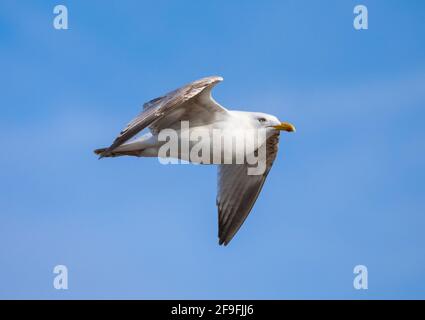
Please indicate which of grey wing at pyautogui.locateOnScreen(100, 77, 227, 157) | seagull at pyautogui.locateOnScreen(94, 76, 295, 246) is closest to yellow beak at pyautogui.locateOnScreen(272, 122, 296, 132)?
seagull at pyautogui.locateOnScreen(94, 76, 295, 246)

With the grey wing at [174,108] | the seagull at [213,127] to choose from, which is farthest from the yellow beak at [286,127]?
the grey wing at [174,108]

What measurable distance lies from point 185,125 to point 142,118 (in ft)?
1.95

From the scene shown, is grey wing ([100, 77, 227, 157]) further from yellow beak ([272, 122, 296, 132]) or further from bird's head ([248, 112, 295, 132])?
yellow beak ([272, 122, 296, 132])

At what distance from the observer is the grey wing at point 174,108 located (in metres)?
7.95

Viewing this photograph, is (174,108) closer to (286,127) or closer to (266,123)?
(266,123)

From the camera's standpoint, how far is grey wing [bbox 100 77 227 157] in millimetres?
7945

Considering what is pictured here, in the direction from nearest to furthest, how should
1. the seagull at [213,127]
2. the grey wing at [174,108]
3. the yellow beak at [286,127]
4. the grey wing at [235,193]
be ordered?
the grey wing at [174,108] → the seagull at [213,127] → the yellow beak at [286,127] → the grey wing at [235,193]

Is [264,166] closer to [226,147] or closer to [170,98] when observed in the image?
[226,147]

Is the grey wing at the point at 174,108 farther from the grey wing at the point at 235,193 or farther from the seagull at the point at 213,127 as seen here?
the grey wing at the point at 235,193

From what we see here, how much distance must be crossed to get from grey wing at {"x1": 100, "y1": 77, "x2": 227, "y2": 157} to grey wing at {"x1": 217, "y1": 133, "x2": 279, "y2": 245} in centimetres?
128

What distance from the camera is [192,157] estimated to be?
8641mm

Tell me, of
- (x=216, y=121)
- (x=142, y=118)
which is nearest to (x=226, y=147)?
(x=216, y=121)

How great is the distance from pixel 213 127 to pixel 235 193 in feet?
4.42

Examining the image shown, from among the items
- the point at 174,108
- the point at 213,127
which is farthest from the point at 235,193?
the point at 174,108
